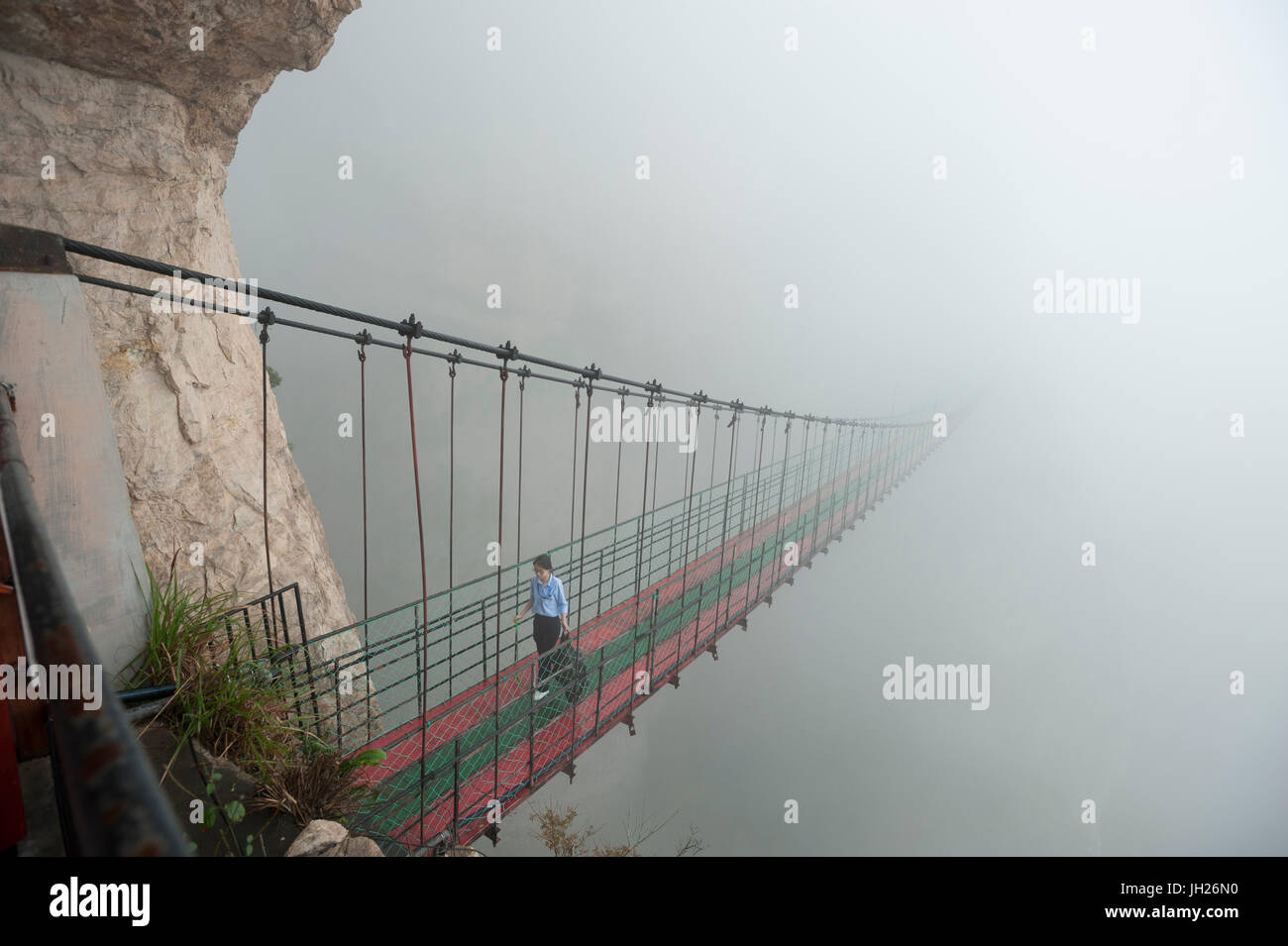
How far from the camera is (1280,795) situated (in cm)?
1352

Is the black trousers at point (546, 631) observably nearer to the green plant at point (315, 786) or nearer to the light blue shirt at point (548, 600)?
the light blue shirt at point (548, 600)

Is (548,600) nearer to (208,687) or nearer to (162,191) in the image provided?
(208,687)

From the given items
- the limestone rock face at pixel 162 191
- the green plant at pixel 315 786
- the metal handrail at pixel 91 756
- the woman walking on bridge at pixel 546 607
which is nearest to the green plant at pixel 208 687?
the green plant at pixel 315 786

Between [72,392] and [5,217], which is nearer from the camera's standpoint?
[72,392]

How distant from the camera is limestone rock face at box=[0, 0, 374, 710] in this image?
2303 millimetres

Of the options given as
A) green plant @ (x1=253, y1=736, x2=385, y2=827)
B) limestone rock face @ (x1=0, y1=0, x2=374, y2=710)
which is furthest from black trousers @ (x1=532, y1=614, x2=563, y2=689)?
limestone rock face @ (x1=0, y1=0, x2=374, y2=710)

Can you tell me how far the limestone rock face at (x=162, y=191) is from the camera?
7.55 feet

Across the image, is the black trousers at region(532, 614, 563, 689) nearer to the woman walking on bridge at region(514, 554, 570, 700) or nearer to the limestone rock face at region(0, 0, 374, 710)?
the woman walking on bridge at region(514, 554, 570, 700)

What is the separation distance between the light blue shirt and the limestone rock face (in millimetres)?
1634

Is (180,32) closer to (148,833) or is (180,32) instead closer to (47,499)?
(47,499)
